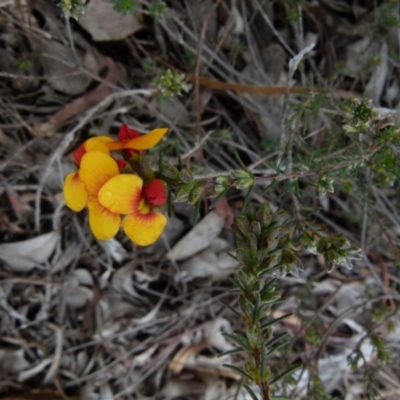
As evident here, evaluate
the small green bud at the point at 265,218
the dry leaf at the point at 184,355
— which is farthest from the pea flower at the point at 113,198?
the dry leaf at the point at 184,355

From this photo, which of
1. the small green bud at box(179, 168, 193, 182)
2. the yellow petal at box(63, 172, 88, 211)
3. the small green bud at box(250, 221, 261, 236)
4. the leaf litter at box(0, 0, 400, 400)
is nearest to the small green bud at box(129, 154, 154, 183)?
the small green bud at box(179, 168, 193, 182)

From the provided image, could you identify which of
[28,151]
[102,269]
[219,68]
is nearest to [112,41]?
[219,68]

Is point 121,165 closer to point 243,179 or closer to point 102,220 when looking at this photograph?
point 102,220

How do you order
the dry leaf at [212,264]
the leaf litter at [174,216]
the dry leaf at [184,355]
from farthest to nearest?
the dry leaf at [184,355] < the dry leaf at [212,264] < the leaf litter at [174,216]

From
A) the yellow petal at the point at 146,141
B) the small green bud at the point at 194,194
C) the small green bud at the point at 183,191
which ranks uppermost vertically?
the yellow petal at the point at 146,141

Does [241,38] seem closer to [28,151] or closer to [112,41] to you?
[112,41]

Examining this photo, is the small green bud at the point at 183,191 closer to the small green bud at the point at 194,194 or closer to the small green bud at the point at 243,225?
the small green bud at the point at 194,194

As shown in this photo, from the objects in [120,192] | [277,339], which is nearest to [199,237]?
[277,339]
